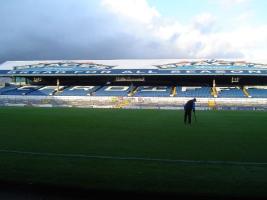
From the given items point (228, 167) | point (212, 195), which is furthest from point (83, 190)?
point (228, 167)

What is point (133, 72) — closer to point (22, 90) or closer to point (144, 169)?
point (22, 90)

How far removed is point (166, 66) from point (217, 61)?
8715 mm

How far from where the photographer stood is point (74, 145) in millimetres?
13414

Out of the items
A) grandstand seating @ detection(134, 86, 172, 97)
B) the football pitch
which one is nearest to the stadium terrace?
grandstand seating @ detection(134, 86, 172, 97)

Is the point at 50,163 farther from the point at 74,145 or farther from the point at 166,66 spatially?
the point at 166,66

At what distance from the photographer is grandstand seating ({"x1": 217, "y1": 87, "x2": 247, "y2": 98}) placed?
58062mm

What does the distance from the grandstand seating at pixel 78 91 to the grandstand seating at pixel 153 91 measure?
24.7 feet

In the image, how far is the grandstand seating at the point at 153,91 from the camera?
61.5 metres

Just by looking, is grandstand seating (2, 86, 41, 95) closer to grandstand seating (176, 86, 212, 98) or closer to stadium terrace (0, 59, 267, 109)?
stadium terrace (0, 59, 267, 109)

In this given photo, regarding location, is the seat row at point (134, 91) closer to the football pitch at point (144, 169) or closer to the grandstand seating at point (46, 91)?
the grandstand seating at point (46, 91)

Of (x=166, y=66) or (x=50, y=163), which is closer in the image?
(x=50, y=163)

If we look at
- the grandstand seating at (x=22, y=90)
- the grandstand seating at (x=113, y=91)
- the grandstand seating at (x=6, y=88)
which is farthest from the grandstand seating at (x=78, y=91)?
the grandstand seating at (x=6, y=88)

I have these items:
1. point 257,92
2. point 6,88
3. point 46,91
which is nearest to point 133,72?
point 46,91

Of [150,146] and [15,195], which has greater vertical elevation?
[15,195]
